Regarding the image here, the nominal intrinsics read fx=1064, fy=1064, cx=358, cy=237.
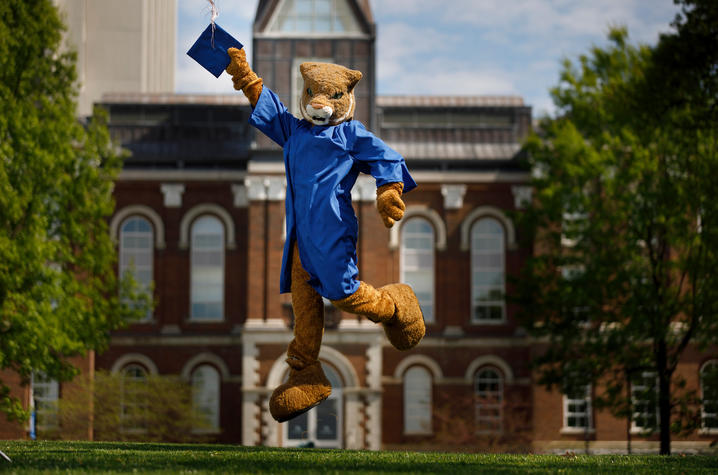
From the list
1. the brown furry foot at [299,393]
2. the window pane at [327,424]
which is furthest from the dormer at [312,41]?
the brown furry foot at [299,393]

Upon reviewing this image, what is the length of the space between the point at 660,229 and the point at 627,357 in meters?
2.87

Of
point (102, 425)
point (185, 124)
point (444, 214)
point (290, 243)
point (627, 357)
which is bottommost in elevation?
point (102, 425)

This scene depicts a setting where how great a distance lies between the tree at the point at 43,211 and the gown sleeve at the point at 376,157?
35.9 feet

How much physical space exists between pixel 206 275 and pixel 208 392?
10.5 feet

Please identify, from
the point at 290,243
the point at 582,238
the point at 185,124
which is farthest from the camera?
the point at 185,124

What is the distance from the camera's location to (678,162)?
22.2 metres

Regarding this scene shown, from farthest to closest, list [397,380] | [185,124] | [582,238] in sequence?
1. [185,124]
2. [397,380]
3. [582,238]

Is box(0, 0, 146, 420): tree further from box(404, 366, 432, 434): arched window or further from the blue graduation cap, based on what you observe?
the blue graduation cap

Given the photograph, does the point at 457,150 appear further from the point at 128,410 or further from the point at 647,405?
the point at 128,410

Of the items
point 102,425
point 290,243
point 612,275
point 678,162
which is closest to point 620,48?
point 678,162

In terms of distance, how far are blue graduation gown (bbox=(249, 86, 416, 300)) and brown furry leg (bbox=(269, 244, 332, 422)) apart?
174 millimetres

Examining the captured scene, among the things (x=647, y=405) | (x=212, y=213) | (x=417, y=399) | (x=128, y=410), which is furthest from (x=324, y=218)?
(x=212, y=213)

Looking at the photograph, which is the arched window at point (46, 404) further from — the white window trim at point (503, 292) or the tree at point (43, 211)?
the white window trim at point (503, 292)

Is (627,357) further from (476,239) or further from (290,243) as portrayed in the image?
(290,243)
